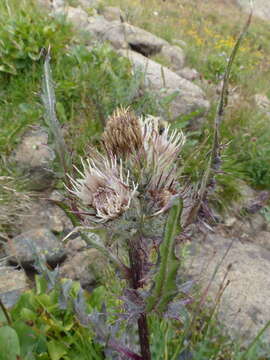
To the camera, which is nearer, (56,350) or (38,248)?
(56,350)

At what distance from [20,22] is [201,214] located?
397 cm

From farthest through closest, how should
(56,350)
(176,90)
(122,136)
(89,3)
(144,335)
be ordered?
(89,3) < (176,90) < (56,350) < (144,335) < (122,136)

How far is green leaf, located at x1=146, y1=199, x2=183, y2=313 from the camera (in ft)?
3.51

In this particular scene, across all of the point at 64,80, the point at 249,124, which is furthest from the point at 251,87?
the point at 64,80

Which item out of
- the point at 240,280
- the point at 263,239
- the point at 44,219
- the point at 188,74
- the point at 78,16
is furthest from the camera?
the point at 188,74

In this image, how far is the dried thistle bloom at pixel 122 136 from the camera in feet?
4.46

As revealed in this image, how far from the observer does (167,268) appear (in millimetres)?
1189

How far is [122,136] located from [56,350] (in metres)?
1.12

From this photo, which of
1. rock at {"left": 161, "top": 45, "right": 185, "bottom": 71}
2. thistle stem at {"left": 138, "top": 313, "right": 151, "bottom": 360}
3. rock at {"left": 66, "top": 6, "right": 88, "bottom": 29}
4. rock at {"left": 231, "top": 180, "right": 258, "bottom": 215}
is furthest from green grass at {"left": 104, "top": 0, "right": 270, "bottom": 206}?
rock at {"left": 66, "top": 6, "right": 88, "bottom": 29}

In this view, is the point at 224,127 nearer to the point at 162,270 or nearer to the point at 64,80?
the point at 64,80

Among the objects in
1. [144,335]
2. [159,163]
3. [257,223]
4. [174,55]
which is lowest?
[257,223]

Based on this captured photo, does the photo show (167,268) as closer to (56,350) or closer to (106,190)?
(106,190)

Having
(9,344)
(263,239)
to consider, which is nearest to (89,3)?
(263,239)

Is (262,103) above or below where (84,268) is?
→ above
